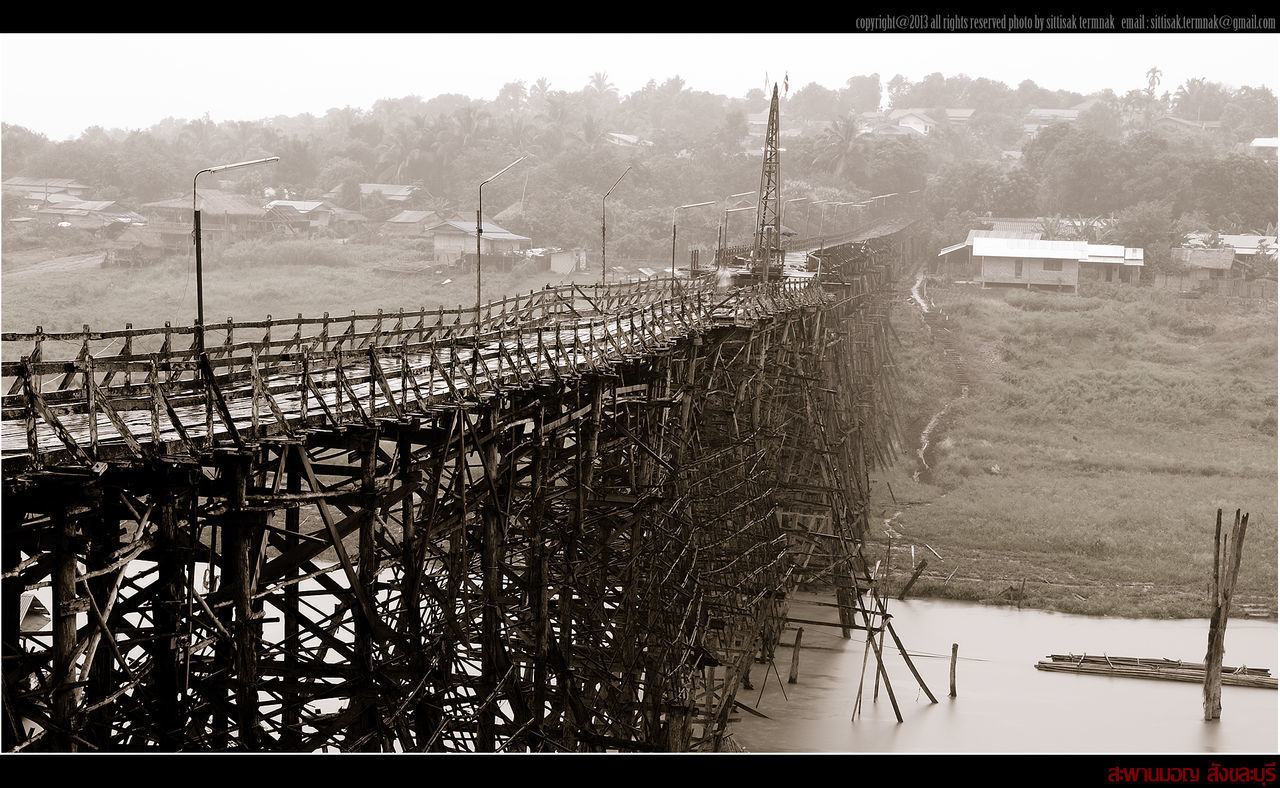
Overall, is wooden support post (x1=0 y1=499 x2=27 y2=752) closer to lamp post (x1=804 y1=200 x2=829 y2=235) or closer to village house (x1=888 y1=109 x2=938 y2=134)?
lamp post (x1=804 y1=200 x2=829 y2=235)

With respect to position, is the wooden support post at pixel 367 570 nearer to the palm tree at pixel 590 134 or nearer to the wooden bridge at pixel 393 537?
the wooden bridge at pixel 393 537

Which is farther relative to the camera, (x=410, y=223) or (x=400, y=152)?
(x=400, y=152)

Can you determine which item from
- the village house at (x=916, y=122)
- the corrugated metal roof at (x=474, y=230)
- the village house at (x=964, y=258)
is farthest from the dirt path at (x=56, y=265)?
the village house at (x=916, y=122)

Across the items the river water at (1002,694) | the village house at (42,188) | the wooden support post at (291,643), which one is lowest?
the river water at (1002,694)

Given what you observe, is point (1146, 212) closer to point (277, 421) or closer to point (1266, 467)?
point (1266, 467)

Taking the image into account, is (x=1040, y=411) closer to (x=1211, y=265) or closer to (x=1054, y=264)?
(x=1054, y=264)

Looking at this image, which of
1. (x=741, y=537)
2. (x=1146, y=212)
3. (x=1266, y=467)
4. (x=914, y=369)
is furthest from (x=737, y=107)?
(x=741, y=537)

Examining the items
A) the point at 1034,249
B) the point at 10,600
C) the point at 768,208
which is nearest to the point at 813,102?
the point at 1034,249
